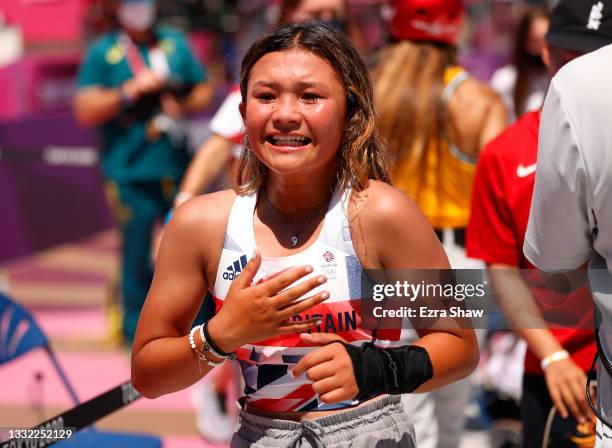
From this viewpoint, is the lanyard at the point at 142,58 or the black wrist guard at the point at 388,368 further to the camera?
the lanyard at the point at 142,58

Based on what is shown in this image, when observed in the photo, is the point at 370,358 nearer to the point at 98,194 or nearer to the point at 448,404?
the point at 448,404

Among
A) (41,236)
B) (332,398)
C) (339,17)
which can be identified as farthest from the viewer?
(41,236)

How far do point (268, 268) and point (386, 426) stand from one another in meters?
0.42

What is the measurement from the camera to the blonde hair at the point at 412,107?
135 inches

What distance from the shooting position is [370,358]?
1.85 metres

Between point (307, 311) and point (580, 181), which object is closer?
point (580, 181)

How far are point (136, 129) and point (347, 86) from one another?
4166mm

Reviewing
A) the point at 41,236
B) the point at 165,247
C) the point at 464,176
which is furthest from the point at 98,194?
the point at 165,247

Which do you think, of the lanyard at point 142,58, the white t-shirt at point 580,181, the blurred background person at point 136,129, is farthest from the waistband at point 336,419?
the lanyard at point 142,58

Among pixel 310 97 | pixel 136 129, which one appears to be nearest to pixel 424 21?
pixel 310 97

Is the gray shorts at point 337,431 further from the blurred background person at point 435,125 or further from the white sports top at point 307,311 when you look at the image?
the blurred background person at point 435,125

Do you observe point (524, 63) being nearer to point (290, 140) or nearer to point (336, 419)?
point (290, 140)

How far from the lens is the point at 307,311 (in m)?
2.04

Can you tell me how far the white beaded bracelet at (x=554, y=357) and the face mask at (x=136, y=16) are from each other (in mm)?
4253
